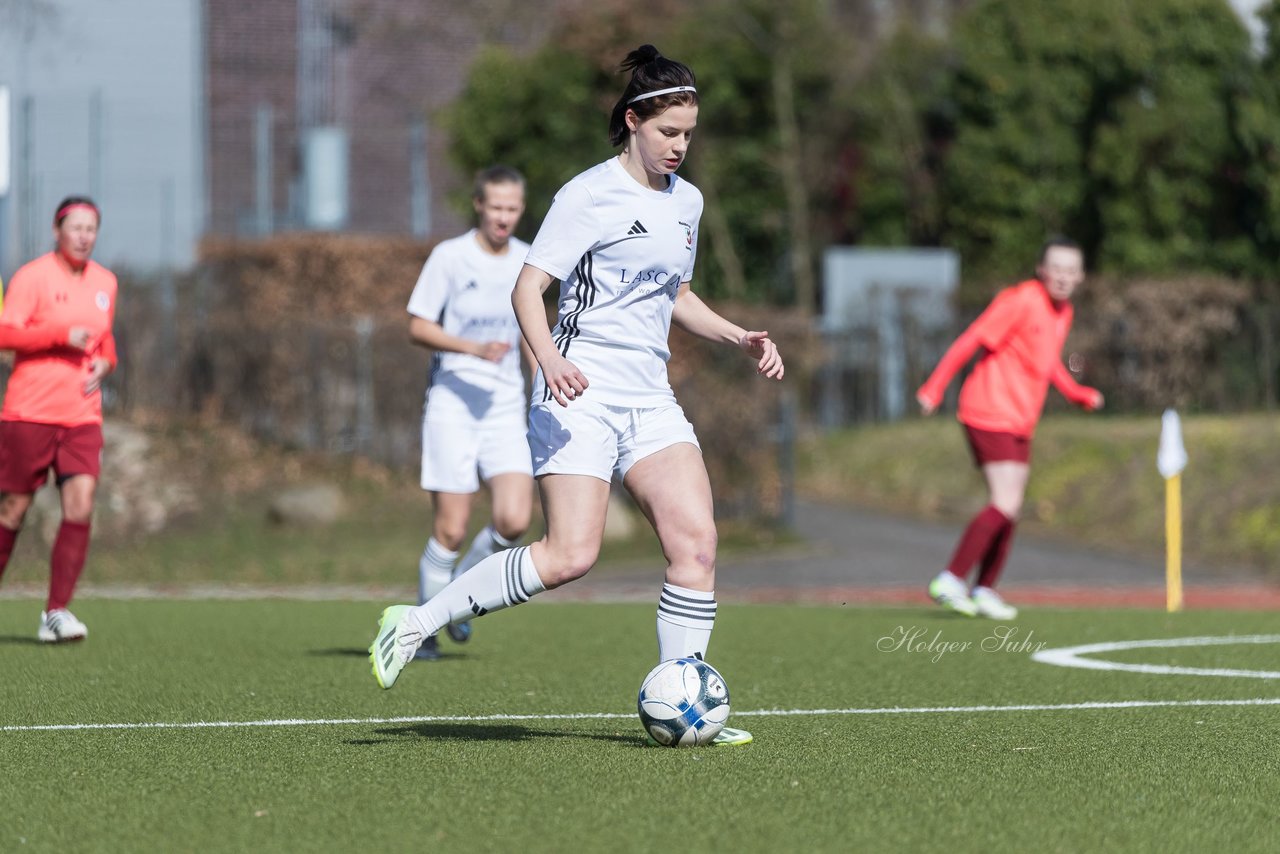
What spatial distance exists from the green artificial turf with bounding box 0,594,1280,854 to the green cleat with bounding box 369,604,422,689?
0.24 m

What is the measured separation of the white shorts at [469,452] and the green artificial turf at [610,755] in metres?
0.87

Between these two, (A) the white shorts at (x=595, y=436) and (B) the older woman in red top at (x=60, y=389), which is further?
(B) the older woman in red top at (x=60, y=389)

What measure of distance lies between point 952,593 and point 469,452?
3317 millimetres

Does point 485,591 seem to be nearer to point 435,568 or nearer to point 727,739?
point 727,739

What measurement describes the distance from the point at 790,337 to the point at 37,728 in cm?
1514

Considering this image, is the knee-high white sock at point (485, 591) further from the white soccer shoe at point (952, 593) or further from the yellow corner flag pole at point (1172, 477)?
the yellow corner flag pole at point (1172, 477)

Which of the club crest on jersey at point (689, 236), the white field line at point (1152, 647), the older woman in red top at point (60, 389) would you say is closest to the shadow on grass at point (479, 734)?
the club crest on jersey at point (689, 236)

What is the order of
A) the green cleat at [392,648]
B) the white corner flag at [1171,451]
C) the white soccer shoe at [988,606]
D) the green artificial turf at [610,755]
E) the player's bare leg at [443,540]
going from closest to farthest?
the green artificial turf at [610,755]
the green cleat at [392,648]
the player's bare leg at [443,540]
the white soccer shoe at [988,606]
the white corner flag at [1171,451]

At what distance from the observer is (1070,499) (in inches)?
773

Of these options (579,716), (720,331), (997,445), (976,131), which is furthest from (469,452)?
(976,131)

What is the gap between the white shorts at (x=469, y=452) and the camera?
931cm

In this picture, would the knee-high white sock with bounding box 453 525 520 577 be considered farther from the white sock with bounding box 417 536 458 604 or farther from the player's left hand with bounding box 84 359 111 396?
the player's left hand with bounding box 84 359 111 396

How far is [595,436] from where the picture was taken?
6.22 m

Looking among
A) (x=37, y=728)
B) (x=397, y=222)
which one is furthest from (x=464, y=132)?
(x=37, y=728)
